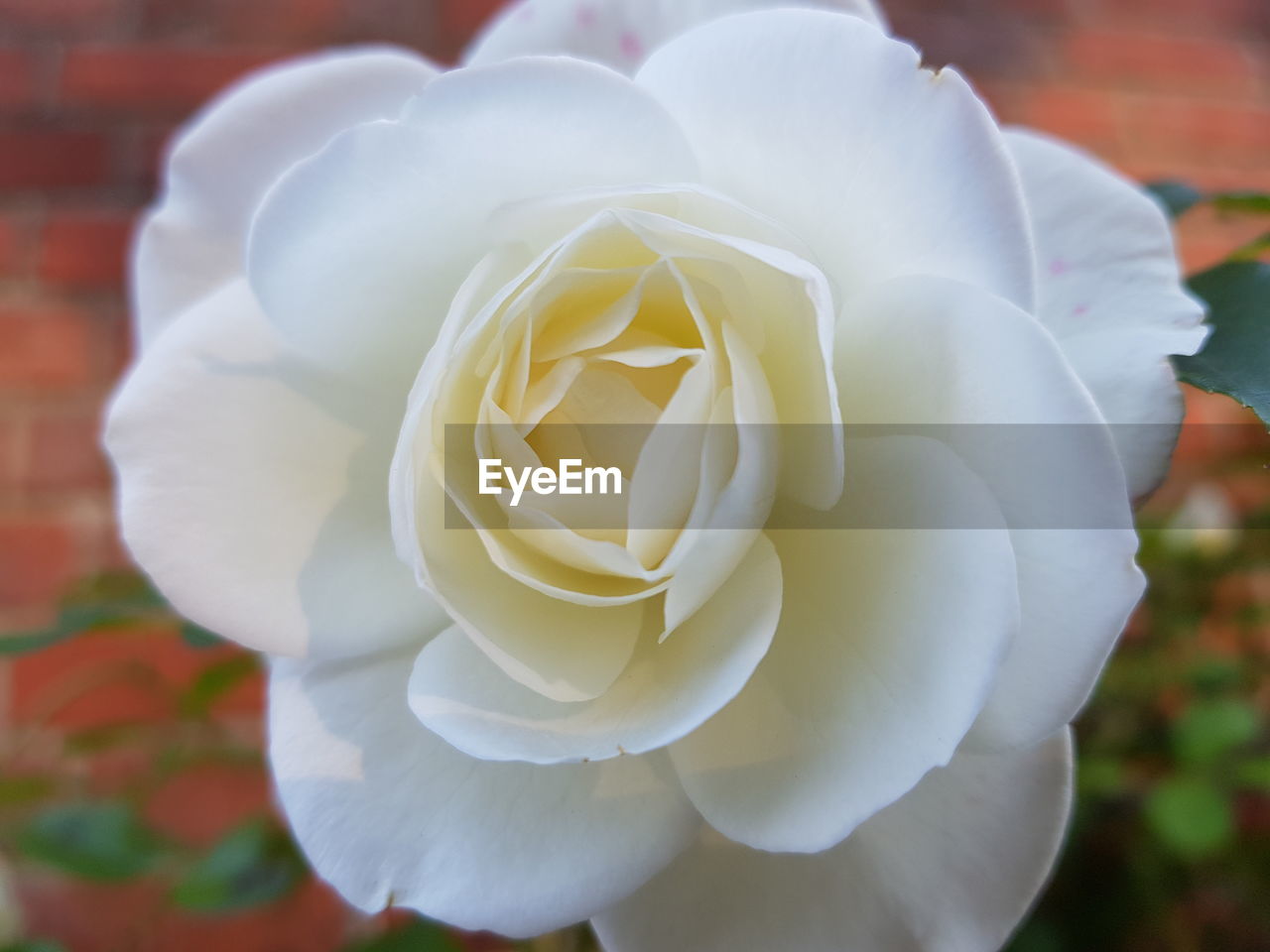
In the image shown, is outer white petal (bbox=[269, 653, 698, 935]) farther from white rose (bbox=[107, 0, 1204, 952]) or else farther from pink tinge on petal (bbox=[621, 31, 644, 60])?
pink tinge on petal (bbox=[621, 31, 644, 60])

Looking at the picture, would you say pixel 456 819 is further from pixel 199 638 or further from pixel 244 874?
pixel 244 874

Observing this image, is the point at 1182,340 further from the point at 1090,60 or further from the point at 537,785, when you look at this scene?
the point at 1090,60

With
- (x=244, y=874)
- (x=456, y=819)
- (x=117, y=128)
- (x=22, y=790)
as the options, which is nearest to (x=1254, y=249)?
(x=456, y=819)

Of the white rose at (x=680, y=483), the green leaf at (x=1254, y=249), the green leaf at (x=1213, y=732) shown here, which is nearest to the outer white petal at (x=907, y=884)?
the white rose at (x=680, y=483)

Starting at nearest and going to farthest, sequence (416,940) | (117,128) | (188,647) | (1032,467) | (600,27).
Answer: (1032,467) → (600,27) → (416,940) → (188,647) → (117,128)

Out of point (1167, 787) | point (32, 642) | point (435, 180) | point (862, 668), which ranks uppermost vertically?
point (435, 180)

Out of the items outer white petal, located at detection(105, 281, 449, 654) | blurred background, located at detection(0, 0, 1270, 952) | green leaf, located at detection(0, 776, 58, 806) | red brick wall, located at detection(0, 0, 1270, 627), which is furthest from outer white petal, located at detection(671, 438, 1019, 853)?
red brick wall, located at detection(0, 0, 1270, 627)

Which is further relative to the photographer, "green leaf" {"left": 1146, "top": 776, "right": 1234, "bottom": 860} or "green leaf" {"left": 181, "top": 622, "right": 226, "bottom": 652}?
"green leaf" {"left": 1146, "top": 776, "right": 1234, "bottom": 860}
